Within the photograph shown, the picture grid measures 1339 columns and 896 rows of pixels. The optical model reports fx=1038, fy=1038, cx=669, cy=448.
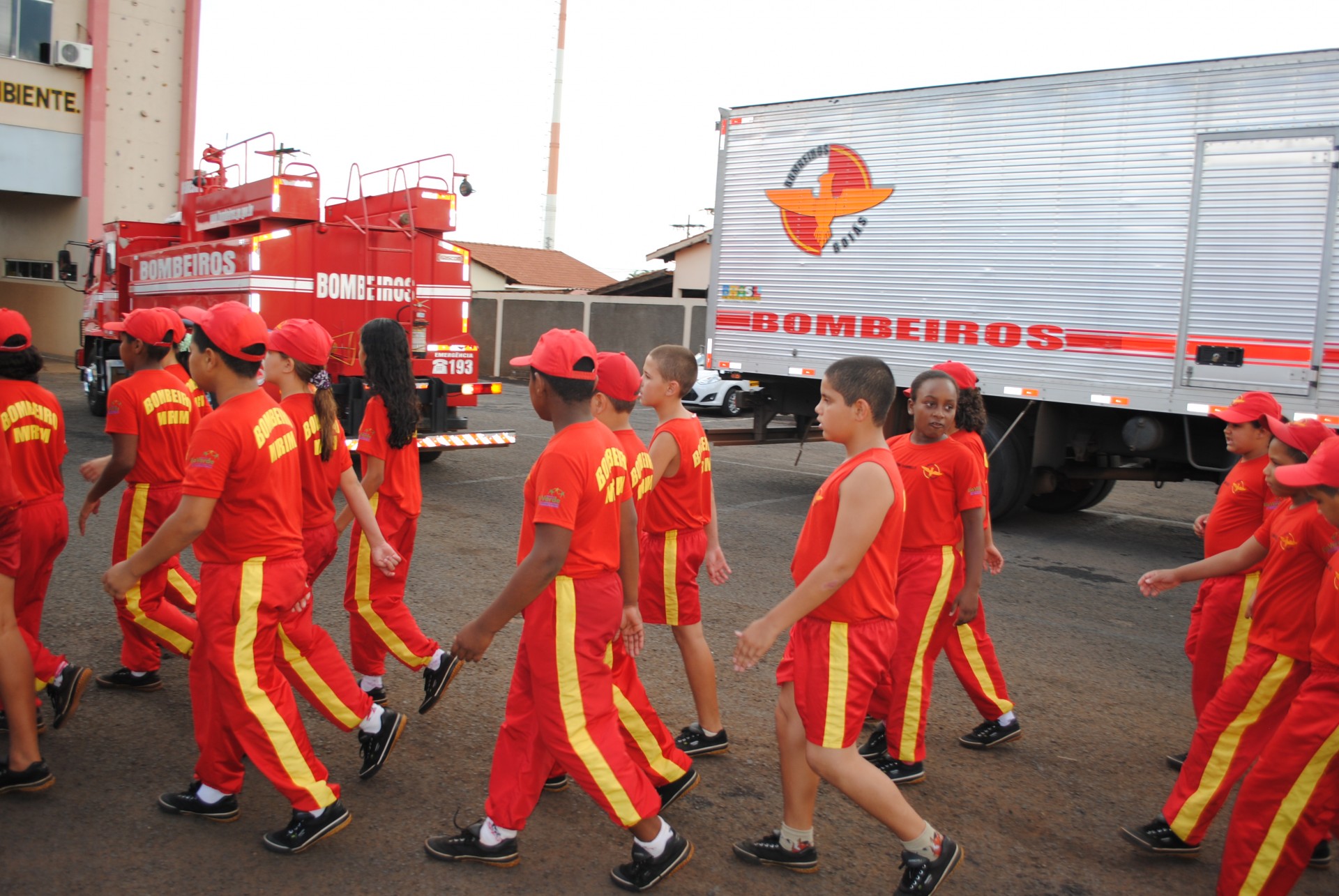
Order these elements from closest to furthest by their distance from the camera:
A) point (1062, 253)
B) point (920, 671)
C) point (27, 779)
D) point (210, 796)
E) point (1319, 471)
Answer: point (1319, 471), point (210, 796), point (27, 779), point (920, 671), point (1062, 253)

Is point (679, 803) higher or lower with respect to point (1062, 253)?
lower

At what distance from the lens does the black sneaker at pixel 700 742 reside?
4.33m

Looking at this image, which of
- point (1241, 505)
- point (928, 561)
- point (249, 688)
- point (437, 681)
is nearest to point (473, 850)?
point (249, 688)

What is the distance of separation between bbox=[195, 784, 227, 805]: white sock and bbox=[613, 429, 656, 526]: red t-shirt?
1.74 meters

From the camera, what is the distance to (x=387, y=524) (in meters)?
4.73

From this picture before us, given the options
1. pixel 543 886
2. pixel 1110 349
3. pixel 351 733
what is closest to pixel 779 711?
pixel 543 886

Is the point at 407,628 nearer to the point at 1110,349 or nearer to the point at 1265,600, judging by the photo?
the point at 1265,600

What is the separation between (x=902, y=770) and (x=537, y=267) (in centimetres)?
3898

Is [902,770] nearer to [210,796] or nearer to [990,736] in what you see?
[990,736]

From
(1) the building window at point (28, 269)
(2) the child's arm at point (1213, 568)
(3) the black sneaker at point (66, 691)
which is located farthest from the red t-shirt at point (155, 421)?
(1) the building window at point (28, 269)

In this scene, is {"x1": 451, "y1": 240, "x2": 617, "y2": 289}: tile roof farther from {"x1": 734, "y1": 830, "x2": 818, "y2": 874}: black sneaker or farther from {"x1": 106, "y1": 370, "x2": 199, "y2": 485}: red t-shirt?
{"x1": 734, "y1": 830, "x2": 818, "y2": 874}: black sneaker

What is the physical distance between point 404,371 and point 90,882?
7.72 ft

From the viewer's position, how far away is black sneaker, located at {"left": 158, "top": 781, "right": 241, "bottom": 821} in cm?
358

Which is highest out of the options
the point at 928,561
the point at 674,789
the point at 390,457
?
the point at 390,457
